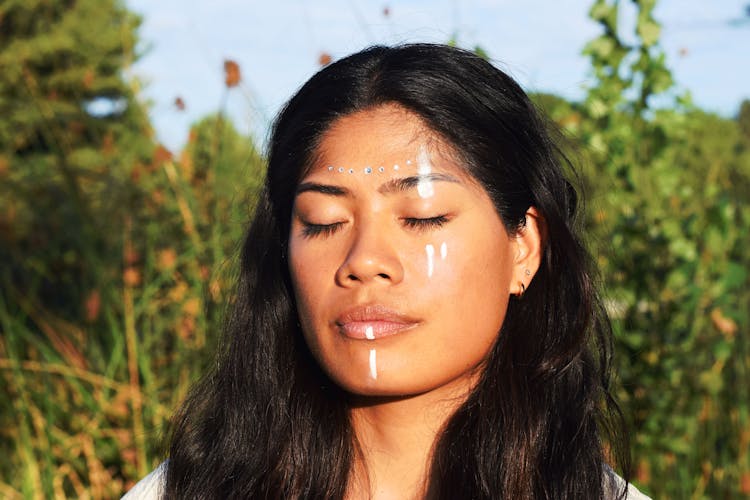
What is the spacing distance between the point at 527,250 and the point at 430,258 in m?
0.33

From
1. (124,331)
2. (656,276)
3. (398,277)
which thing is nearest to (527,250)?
(398,277)

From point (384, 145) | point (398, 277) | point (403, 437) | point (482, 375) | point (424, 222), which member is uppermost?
point (384, 145)

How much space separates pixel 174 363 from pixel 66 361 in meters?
0.51

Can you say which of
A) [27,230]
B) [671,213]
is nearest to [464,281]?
[671,213]

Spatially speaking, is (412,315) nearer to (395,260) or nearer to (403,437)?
(395,260)

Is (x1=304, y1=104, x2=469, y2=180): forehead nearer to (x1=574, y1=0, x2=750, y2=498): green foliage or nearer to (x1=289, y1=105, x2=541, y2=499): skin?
(x1=289, y1=105, x2=541, y2=499): skin

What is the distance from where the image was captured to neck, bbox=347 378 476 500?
2002mm

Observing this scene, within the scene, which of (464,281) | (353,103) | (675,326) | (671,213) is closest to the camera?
(464,281)

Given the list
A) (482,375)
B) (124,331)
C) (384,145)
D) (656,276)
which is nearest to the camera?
(384,145)

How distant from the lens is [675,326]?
11.1ft

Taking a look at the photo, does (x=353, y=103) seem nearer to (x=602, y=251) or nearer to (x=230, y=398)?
(x=230, y=398)

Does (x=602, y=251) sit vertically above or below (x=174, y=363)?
above

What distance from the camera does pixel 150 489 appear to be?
217 centimetres

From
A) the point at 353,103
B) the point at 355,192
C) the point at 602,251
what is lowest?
the point at 602,251
